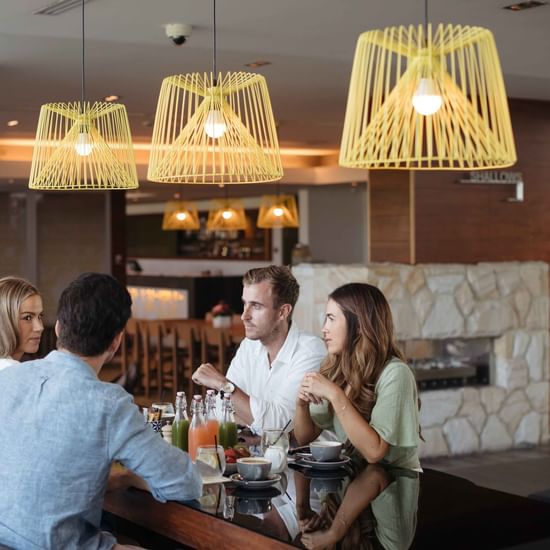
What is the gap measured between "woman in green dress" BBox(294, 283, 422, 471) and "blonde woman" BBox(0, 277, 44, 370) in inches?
46.6

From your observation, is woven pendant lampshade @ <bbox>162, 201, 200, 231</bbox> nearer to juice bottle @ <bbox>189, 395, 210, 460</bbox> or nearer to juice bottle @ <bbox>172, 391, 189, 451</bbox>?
juice bottle @ <bbox>172, 391, 189, 451</bbox>

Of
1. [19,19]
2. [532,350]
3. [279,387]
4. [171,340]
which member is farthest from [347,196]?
[279,387]

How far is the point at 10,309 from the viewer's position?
4.10m

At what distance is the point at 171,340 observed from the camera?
11.4 m

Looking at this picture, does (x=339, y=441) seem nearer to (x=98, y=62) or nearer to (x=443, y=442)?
(x=98, y=62)

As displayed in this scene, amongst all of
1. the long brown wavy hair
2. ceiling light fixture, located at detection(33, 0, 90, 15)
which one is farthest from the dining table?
ceiling light fixture, located at detection(33, 0, 90, 15)

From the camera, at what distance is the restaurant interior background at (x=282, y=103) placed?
5.63 meters

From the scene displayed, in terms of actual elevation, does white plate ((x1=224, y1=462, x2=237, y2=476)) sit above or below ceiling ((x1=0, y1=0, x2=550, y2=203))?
below

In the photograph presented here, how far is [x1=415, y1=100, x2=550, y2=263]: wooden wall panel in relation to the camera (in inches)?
307

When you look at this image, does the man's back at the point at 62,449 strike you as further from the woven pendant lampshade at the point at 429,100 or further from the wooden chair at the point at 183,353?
the wooden chair at the point at 183,353

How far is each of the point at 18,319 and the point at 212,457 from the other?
1327mm

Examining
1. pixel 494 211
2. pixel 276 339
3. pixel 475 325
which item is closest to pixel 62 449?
pixel 276 339

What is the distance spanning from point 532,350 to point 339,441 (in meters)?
4.78

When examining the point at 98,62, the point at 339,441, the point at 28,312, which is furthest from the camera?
the point at 98,62
